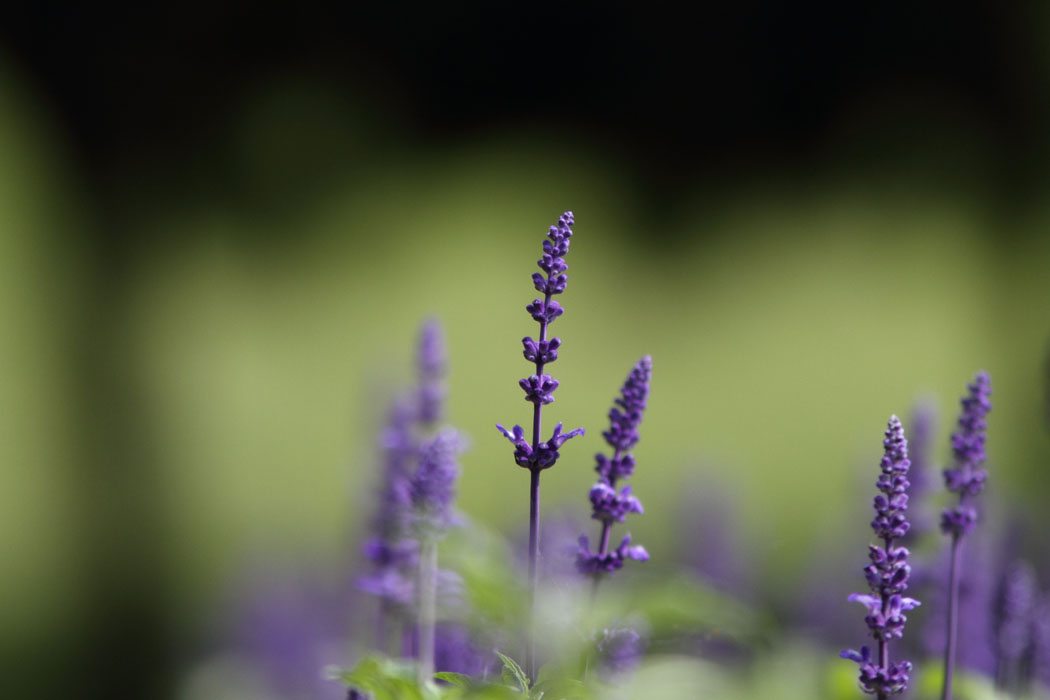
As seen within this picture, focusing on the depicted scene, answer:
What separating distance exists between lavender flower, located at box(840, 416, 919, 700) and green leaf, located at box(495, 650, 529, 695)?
0.55 ft

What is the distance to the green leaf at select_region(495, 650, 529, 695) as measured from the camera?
0.48m

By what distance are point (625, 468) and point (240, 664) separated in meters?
1.50

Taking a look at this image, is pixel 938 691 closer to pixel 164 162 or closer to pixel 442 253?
pixel 442 253

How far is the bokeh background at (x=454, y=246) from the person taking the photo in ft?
11.9

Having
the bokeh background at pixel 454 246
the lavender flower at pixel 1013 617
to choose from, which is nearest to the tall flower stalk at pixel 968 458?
the lavender flower at pixel 1013 617

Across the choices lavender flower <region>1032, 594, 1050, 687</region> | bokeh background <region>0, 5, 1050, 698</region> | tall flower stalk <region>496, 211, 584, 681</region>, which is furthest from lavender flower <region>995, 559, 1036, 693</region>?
bokeh background <region>0, 5, 1050, 698</region>

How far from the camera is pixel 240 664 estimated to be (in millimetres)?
1820

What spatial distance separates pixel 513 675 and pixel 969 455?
319 mm

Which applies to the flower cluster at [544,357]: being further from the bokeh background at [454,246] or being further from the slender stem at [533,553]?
the bokeh background at [454,246]

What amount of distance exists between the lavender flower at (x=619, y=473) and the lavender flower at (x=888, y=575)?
5.0 inches

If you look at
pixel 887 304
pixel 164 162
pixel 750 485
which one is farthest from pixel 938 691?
pixel 164 162

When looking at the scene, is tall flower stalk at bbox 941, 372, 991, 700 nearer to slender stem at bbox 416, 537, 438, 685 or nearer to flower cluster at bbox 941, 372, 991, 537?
flower cluster at bbox 941, 372, 991, 537

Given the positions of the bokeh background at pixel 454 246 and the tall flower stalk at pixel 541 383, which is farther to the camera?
the bokeh background at pixel 454 246

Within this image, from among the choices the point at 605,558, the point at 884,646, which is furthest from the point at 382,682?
the point at 884,646
